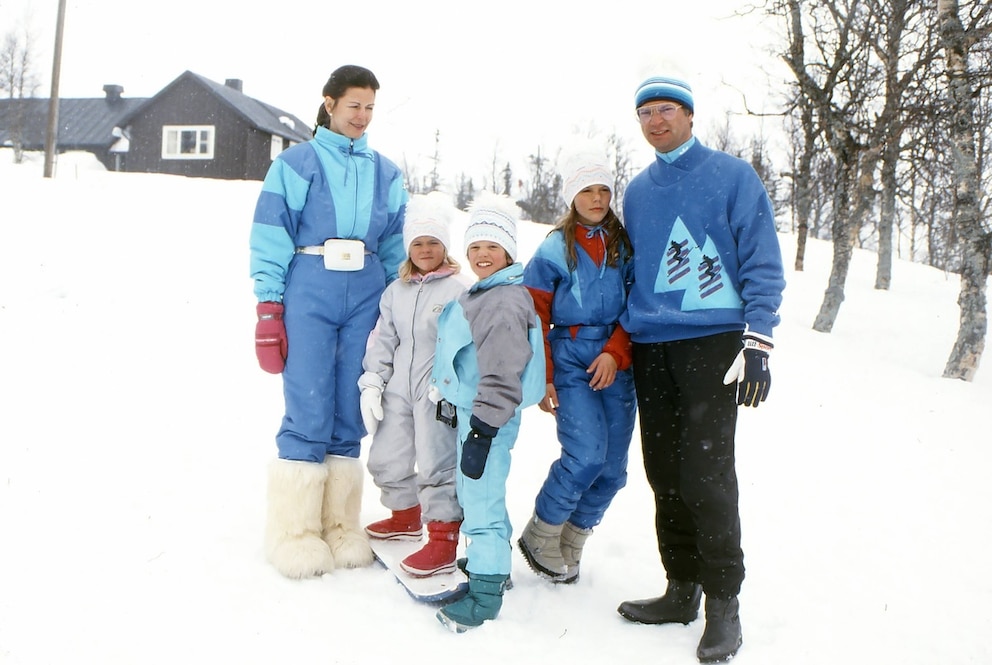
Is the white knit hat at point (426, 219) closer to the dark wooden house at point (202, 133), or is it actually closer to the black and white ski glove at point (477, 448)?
the black and white ski glove at point (477, 448)

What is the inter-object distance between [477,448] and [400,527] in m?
1.05

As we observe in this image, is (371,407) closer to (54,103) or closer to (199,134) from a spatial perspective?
(54,103)

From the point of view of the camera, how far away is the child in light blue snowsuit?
9.21 ft

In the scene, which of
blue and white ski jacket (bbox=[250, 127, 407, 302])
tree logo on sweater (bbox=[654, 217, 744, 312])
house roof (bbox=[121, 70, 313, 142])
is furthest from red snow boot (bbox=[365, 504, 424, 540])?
house roof (bbox=[121, 70, 313, 142])

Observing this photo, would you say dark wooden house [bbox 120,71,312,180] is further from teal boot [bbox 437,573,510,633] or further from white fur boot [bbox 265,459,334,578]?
teal boot [bbox 437,573,510,633]

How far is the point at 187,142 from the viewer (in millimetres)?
26500

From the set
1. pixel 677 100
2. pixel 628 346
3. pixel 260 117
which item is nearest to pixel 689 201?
pixel 677 100

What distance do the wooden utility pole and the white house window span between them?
1097 centimetres

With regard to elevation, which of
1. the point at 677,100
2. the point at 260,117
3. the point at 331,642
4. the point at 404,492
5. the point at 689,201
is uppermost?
the point at 260,117

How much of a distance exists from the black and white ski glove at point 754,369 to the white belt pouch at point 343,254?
1783 millimetres

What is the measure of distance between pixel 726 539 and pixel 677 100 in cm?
180

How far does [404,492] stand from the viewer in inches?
137

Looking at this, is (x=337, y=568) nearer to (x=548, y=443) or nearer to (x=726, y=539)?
(x=726, y=539)

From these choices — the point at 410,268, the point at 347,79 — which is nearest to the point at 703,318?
the point at 410,268
